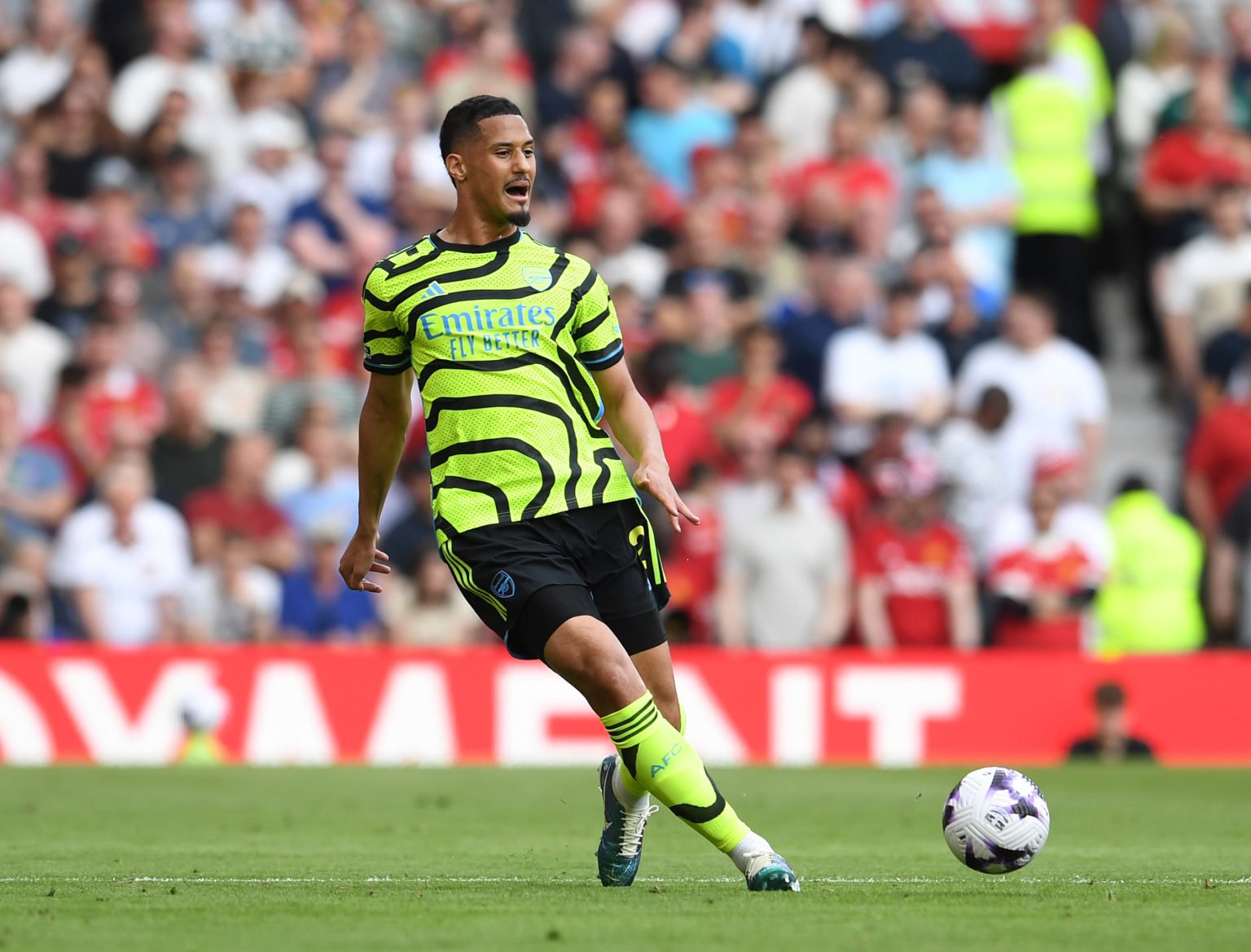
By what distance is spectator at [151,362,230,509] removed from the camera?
1614 cm

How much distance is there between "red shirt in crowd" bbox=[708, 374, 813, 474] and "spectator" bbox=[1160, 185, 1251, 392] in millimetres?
3582

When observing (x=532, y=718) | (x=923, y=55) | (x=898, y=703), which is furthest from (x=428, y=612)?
(x=923, y=55)

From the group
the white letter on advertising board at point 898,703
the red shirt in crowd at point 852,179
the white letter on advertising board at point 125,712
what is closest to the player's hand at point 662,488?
the white letter on advertising board at point 125,712

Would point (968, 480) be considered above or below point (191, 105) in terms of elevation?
below

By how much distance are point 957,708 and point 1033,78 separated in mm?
6104

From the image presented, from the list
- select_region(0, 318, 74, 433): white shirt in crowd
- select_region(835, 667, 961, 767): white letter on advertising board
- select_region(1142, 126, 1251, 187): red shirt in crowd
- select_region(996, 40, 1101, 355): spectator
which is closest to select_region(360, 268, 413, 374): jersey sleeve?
select_region(835, 667, 961, 767): white letter on advertising board

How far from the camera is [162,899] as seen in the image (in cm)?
719

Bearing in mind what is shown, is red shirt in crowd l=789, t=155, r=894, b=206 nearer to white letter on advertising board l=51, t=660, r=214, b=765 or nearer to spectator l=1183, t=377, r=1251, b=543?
spectator l=1183, t=377, r=1251, b=543

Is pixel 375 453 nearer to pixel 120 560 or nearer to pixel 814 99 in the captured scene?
pixel 120 560

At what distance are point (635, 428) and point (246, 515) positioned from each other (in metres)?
8.89

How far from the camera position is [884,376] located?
1686 centimetres

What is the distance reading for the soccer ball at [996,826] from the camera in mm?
7645

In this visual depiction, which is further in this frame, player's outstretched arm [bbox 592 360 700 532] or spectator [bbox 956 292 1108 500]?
spectator [bbox 956 292 1108 500]

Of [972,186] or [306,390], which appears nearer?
[306,390]
